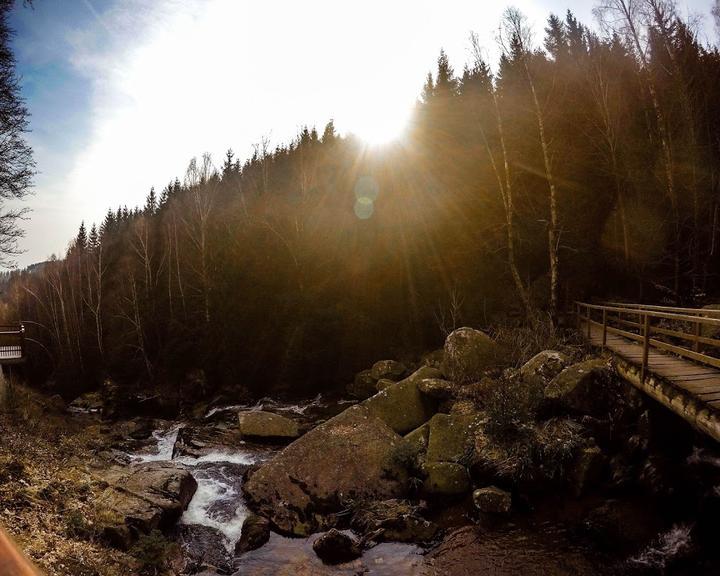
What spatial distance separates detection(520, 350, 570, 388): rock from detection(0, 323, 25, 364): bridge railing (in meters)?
19.7

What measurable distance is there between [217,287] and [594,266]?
2455cm

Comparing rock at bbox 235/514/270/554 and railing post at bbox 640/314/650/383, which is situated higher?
railing post at bbox 640/314/650/383

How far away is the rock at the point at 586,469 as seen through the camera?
7.75m

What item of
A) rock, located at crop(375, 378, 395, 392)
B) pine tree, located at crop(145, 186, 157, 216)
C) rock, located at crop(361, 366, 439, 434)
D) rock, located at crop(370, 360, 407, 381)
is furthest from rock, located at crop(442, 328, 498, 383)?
pine tree, located at crop(145, 186, 157, 216)

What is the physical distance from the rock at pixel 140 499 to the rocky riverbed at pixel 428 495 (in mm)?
37

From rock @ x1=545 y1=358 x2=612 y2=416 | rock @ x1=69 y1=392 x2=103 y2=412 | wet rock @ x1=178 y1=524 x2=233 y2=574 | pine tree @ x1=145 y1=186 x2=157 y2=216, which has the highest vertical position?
pine tree @ x1=145 y1=186 x2=157 y2=216

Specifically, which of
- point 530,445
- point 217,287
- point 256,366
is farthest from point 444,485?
point 217,287

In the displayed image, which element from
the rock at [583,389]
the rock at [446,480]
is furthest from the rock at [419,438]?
the rock at [583,389]

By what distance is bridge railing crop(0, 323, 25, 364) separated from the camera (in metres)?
16.8

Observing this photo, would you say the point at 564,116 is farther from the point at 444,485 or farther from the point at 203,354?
the point at 203,354

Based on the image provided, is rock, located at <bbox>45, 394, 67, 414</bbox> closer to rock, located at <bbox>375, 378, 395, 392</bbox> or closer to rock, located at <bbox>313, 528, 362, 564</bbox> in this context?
rock, located at <bbox>375, 378, 395, 392</bbox>

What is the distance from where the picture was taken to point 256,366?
24234 mm

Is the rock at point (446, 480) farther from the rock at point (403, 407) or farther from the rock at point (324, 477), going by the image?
the rock at point (403, 407)

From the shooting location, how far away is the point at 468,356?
1231cm
